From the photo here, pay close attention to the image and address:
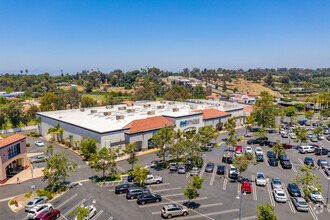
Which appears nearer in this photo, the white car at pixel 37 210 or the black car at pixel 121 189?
the white car at pixel 37 210

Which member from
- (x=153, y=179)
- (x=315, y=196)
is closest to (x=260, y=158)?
(x=315, y=196)

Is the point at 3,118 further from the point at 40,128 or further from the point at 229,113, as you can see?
the point at 229,113

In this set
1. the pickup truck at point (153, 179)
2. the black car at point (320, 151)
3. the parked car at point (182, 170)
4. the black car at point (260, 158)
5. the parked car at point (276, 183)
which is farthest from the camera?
the black car at point (320, 151)

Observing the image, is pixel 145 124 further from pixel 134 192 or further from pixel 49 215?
pixel 49 215

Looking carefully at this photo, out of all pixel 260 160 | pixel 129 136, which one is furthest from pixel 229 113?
pixel 129 136

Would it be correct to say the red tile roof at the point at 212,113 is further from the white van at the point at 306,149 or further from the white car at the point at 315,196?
the white car at the point at 315,196

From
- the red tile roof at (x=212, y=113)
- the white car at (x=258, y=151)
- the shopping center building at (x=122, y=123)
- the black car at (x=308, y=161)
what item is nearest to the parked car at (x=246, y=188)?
the black car at (x=308, y=161)

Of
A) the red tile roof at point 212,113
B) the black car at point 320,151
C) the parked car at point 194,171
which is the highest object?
the red tile roof at point 212,113
